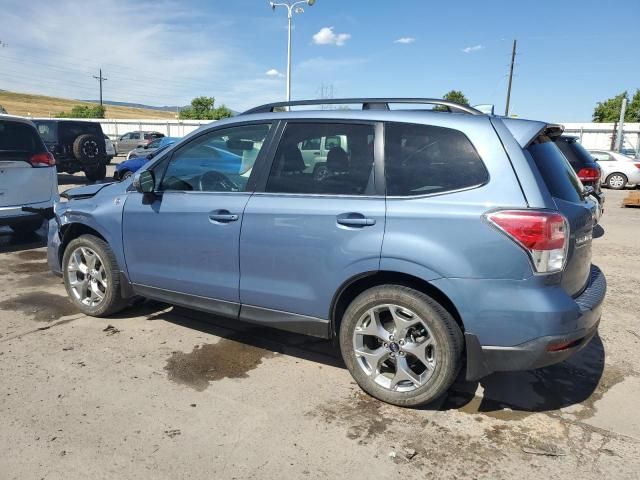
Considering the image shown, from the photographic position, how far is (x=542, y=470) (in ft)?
8.45

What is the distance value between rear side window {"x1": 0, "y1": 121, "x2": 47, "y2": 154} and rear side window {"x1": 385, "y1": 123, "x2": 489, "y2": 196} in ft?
19.7

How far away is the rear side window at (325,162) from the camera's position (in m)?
3.19

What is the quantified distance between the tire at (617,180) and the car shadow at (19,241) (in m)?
18.3

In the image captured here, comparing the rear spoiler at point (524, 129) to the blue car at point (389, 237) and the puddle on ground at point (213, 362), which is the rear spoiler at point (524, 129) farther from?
the puddle on ground at point (213, 362)

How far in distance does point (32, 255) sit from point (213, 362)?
4.60 meters

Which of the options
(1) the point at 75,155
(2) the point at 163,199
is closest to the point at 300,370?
(2) the point at 163,199

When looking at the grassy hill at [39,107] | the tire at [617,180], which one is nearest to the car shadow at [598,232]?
the tire at [617,180]

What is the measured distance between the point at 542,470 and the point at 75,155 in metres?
16.2

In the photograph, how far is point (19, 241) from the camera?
7879 mm

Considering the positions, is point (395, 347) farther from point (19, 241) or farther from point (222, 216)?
point (19, 241)

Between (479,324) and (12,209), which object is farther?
(12,209)

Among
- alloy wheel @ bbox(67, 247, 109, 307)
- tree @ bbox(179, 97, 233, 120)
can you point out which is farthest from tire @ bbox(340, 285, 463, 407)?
tree @ bbox(179, 97, 233, 120)

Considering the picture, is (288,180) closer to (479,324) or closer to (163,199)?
(163,199)

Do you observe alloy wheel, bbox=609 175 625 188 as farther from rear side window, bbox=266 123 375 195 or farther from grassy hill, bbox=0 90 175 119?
grassy hill, bbox=0 90 175 119
